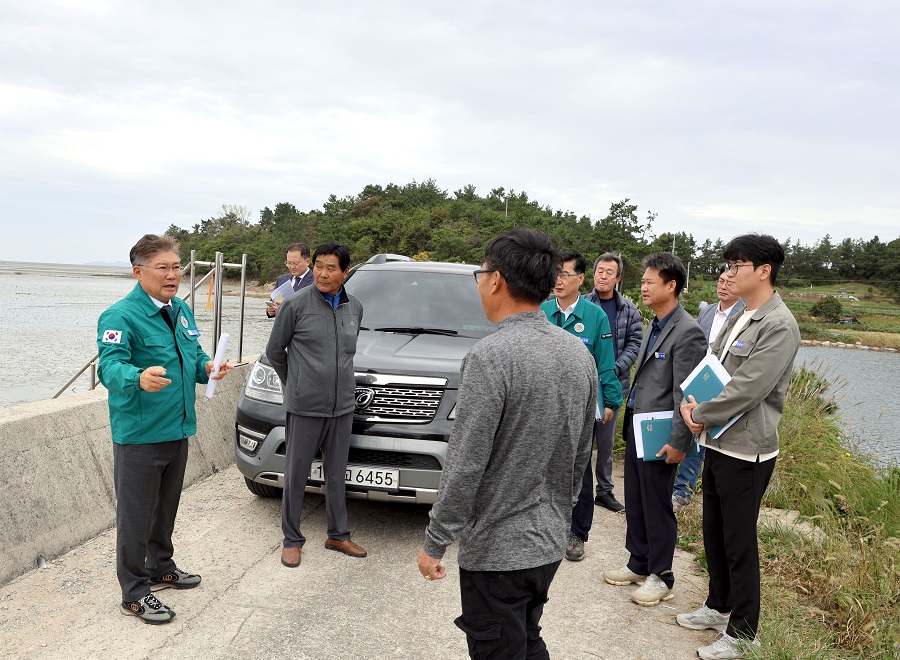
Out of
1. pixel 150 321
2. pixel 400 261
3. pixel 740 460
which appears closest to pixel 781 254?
pixel 740 460

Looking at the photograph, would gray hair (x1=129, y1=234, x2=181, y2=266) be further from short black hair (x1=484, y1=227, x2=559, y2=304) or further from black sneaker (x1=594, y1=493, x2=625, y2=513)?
black sneaker (x1=594, y1=493, x2=625, y2=513)

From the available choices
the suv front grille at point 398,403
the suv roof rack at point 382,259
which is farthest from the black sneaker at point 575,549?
the suv roof rack at point 382,259

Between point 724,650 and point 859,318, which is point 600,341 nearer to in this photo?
point 724,650

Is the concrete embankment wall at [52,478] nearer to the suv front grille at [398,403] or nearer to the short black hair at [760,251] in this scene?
the suv front grille at [398,403]

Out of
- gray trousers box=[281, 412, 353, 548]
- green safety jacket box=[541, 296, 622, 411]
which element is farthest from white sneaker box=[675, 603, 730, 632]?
gray trousers box=[281, 412, 353, 548]

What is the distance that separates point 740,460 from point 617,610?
4.01 feet

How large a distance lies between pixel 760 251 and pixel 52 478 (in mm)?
4087

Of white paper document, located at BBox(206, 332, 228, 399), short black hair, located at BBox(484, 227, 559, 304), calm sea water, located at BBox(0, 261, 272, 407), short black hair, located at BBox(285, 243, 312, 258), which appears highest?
short black hair, located at BBox(484, 227, 559, 304)

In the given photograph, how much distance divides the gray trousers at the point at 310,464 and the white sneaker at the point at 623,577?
1706mm

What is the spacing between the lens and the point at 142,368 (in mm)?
3305

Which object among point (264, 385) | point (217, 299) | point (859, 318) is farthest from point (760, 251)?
point (859, 318)

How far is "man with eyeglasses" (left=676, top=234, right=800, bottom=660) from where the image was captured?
2.99m

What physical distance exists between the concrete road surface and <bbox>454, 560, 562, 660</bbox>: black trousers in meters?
1.25

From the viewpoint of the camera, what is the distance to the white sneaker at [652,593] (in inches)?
147
